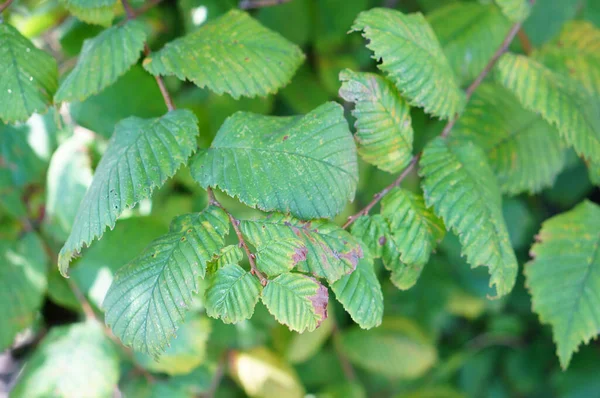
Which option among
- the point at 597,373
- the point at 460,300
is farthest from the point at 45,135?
the point at 597,373

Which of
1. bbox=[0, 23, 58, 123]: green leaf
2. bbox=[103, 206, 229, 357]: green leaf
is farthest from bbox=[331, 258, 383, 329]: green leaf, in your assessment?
bbox=[0, 23, 58, 123]: green leaf

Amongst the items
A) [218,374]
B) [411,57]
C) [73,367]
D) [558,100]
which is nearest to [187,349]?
[73,367]

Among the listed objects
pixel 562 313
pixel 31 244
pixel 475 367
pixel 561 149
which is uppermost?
pixel 31 244

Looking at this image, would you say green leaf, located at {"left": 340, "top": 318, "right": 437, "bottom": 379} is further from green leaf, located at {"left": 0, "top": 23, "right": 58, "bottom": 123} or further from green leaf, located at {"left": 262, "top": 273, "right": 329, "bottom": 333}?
green leaf, located at {"left": 0, "top": 23, "right": 58, "bottom": 123}

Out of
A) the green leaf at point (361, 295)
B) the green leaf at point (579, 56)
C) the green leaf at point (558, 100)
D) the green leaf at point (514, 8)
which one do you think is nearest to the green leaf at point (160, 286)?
the green leaf at point (361, 295)

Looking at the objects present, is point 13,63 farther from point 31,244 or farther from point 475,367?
point 475,367

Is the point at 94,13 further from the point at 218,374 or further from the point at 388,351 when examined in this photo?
the point at 388,351
